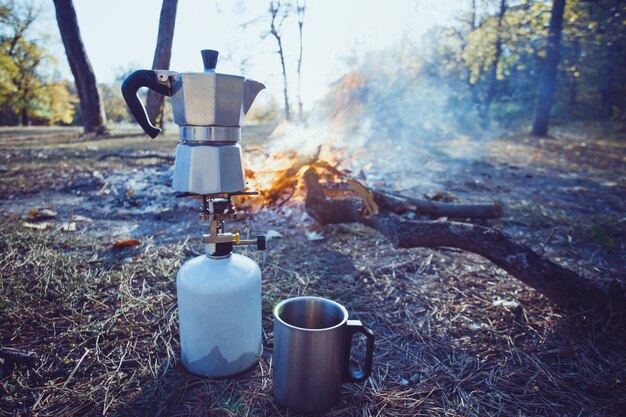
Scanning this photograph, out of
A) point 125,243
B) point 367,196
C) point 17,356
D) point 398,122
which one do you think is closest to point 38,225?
point 125,243

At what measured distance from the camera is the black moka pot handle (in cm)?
132

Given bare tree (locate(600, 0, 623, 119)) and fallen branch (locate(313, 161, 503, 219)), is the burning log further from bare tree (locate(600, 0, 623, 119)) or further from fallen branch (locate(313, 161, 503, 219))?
bare tree (locate(600, 0, 623, 119))

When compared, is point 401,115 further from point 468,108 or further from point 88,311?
point 88,311

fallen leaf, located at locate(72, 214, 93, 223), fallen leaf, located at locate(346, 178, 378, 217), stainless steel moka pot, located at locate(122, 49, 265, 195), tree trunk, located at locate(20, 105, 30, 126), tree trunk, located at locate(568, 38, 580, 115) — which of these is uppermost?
tree trunk, located at locate(568, 38, 580, 115)

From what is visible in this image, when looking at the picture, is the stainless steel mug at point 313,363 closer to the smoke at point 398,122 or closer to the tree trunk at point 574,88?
the smoke at point 398,122

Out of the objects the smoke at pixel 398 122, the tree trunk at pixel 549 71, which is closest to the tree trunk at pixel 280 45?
the smoke at pixel 398 122

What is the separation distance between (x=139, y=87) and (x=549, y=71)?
14.1 m

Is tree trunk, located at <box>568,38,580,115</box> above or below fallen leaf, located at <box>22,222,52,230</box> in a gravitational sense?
above

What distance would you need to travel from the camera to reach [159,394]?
53.2 inches

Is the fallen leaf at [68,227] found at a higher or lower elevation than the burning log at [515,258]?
lower

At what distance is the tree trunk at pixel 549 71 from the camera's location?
10805 mm

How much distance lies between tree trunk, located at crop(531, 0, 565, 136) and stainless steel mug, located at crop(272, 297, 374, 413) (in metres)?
13.6

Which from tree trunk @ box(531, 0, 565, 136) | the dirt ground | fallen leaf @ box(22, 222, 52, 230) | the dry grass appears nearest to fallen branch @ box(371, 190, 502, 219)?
the dirt ground

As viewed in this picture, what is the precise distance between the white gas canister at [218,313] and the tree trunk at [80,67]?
10395 millimetres
